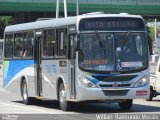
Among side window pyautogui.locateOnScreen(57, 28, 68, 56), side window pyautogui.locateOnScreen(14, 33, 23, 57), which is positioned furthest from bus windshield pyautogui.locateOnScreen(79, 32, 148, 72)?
side window pyautogui.locateOnScreen(14, 33, 23, 57)

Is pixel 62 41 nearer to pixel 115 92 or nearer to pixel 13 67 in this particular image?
pixel 115 92

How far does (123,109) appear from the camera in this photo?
22000 millimetres

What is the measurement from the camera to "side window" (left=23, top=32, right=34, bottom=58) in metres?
24.5

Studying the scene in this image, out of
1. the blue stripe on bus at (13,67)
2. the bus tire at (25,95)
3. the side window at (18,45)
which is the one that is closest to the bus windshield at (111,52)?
the blue stripe on bus at (13,67)

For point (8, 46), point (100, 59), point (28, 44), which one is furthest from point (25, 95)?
point (100, 59)

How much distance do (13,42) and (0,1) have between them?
68.4 meters

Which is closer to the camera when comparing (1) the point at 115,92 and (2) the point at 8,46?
(1) the point at 115,92

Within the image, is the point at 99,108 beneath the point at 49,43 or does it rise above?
beneath

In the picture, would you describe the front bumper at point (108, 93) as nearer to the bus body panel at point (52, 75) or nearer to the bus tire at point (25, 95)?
the bus body panel at point (52, 75)

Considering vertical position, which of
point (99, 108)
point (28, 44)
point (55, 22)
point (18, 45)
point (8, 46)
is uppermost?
point (55, 22)

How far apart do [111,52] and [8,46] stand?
25.7 feet

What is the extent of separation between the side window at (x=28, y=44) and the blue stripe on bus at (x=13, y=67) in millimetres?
240

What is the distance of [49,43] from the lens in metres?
22.8

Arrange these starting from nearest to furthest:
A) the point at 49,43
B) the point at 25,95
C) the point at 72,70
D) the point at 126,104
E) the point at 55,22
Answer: the point at 72,70 → the point at 126,104 → the point at 55,22 → the point at 49,43 → the point at 25,95
